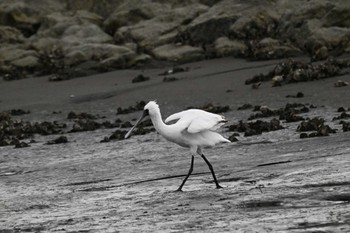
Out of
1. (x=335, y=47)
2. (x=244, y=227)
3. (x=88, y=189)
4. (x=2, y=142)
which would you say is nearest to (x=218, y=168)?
(x=88, y=189)

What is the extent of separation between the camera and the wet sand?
8961 millimetres

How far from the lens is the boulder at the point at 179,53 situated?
2794 centimetres

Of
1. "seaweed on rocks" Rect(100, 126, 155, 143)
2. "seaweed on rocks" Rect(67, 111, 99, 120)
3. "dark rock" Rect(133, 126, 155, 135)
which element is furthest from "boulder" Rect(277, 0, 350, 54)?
"seaweed on rocks" Rect(100, 126, 155, 143)

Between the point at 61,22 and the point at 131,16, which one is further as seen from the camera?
the point at 61,22

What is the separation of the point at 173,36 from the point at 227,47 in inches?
116

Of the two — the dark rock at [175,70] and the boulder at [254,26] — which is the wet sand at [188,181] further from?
the boulder at [254,26]

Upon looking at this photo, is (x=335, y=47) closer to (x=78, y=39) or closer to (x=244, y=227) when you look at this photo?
(x=78, y=39)

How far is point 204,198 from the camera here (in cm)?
1034

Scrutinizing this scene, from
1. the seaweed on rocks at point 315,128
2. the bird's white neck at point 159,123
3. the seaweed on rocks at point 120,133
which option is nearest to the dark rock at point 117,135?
the seaweed on rocks at point 120,133

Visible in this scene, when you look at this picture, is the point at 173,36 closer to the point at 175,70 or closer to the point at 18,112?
the point at 175,70

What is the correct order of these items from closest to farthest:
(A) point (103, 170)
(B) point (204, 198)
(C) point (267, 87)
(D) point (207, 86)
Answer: (B) point (204, 198) < (A) point (103, 170) < (C) point (267, 87) < (D) point (207, 86)

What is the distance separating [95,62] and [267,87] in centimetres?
893

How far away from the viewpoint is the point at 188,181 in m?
11.8

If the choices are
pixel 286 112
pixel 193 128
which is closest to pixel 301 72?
pixel 286 112
